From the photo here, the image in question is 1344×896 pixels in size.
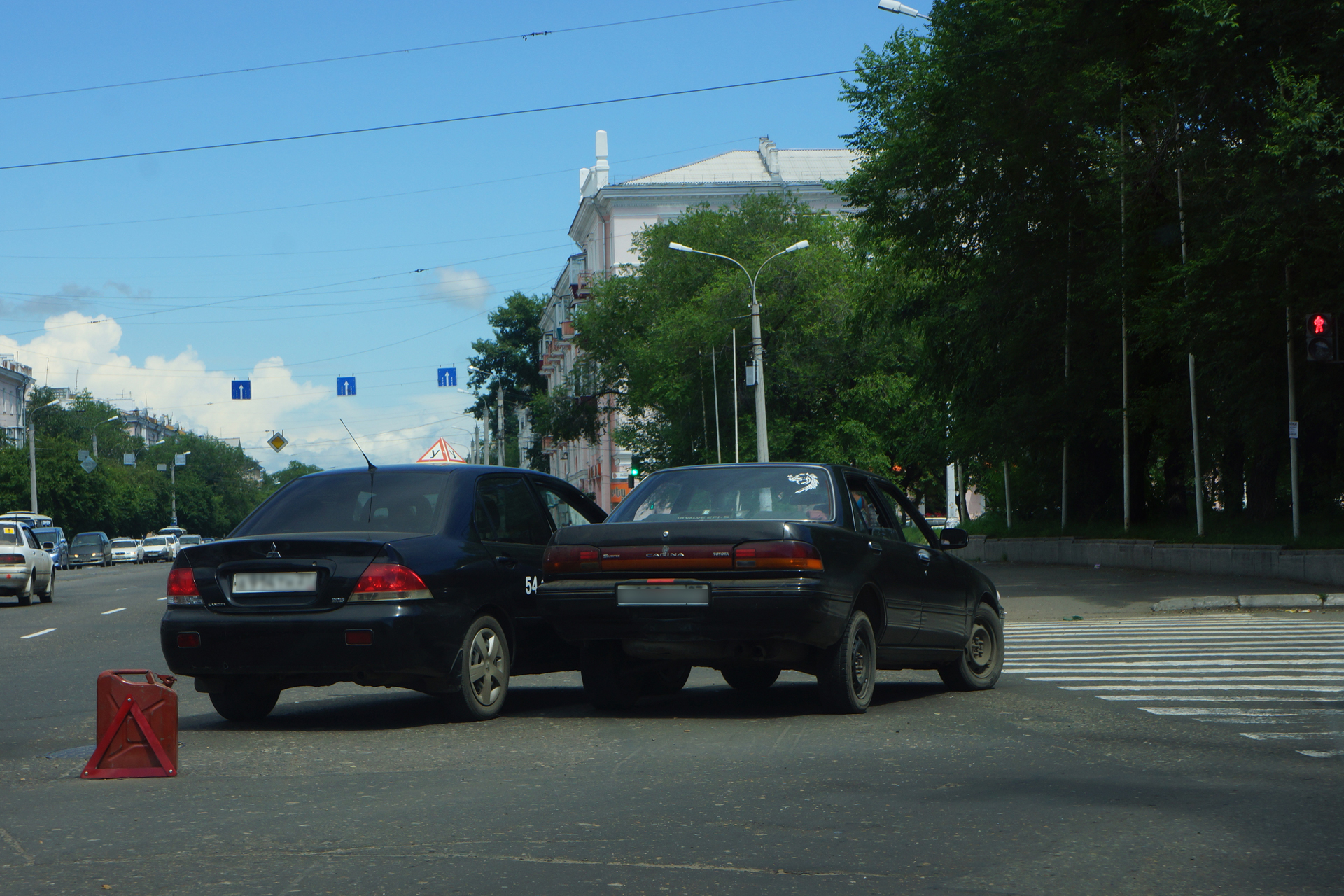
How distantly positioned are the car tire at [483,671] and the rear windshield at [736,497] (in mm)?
999

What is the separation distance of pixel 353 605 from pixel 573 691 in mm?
3013

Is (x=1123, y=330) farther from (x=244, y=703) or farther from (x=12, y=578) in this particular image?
(x=244, y=703)

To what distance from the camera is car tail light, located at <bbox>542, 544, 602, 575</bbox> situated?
30.4 feet

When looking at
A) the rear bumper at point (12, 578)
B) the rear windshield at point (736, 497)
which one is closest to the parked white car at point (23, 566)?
the rear bumper at point (12, 578)

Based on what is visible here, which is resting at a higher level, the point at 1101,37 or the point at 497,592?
the point at 1101,37

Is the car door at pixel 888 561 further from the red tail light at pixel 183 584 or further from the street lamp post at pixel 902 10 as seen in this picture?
the street lamp post at pixel 902 10

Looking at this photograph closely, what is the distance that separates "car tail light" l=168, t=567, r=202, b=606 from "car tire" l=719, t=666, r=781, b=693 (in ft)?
12.2

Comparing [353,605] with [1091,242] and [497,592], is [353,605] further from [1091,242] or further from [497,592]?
[1091,242]

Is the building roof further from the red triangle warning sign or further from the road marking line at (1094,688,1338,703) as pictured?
the road marking line at (1094,688,1338,703)

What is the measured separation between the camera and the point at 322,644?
8930 mm

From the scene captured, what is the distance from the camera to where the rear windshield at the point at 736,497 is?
9586mm

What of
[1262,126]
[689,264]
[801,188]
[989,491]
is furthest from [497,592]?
[801,188]

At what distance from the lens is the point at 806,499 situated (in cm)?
966

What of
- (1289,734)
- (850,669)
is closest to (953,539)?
(850,669)
